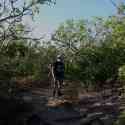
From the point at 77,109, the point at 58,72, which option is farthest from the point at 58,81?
the point at 77,109

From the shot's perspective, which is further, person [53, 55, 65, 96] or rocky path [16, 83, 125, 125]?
person [53, 55, 65, 96]

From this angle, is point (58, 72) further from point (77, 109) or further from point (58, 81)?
point (77, 109)

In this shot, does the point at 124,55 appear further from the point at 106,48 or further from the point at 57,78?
the point at 57,78

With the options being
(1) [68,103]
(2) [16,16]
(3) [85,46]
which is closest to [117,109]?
(1) [68,103]

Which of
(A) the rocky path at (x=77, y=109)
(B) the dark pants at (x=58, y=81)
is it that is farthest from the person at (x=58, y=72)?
(A) the rocky path at (x=77, y=109)

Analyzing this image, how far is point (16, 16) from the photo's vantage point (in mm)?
15578

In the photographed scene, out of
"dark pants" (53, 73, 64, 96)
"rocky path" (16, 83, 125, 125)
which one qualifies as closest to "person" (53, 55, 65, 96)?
"dark pants" (53, 73, 64, 96)

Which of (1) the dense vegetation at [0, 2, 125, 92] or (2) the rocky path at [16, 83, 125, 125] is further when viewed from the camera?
(1) the dense vegetation at [0, 2, 125, 92]

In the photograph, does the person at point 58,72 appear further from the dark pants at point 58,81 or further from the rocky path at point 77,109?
the rocky path at point 77,109

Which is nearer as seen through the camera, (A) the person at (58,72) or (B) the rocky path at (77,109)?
→ (B) the rocky path at (77,109)

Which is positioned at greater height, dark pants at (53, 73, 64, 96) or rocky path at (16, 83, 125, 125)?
dark pants at (53, 73, 64, 96)

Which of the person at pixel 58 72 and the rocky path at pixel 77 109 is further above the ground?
the person at pixel 58 72

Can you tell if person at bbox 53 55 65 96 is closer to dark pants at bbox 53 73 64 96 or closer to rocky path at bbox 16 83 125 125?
dark pants at bbox 53 73 64 96

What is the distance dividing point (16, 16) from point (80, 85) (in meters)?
5.20
